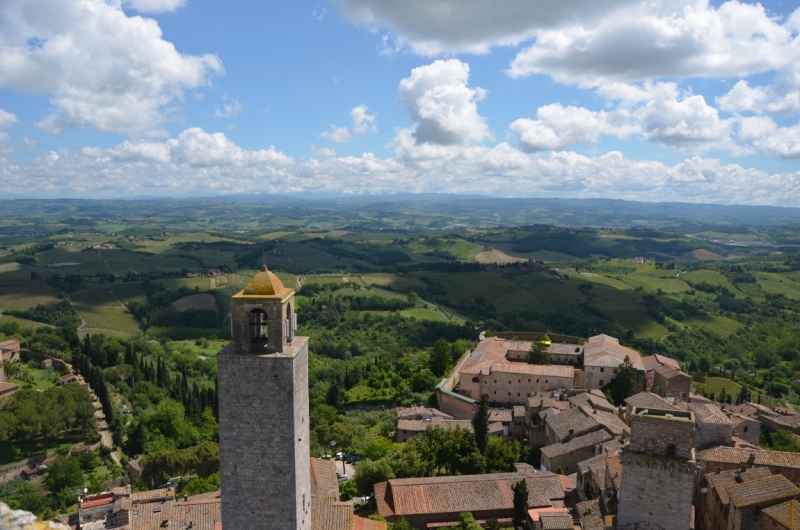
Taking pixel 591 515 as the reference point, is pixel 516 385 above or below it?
below

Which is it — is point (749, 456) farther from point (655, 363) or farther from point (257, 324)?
point (257, 324)

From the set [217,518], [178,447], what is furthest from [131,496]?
[178,447]

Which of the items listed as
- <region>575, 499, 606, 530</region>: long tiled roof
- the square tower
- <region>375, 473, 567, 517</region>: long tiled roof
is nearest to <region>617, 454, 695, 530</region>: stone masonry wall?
the square tower

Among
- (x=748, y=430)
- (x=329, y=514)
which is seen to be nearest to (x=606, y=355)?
(x=748, y=430)

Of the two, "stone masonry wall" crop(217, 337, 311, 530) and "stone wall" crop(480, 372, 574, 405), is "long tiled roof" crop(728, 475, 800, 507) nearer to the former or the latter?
"stone masonry wall" crop(217, 337, 311, 530)

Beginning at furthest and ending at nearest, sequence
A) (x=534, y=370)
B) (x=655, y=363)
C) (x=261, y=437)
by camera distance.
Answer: (x=655, y=363)
(x=534, y=370)
(x=261, y=437)
